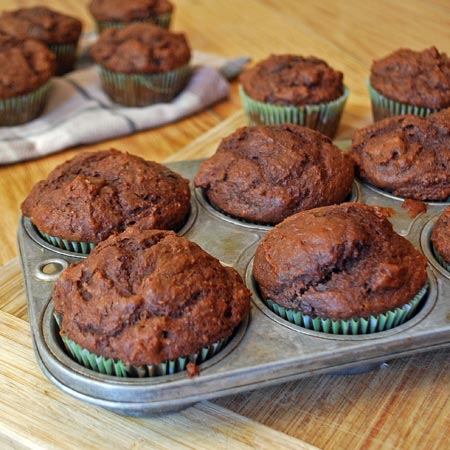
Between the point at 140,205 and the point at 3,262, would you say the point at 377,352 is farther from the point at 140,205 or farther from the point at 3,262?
the point at 3,262

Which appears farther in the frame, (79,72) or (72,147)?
(79,72)

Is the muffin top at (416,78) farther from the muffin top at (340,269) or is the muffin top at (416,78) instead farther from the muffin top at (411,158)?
the muffin top at (340,269)

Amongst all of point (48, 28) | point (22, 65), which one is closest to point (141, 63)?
point (22, 65)

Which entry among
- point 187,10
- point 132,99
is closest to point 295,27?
point 187,10

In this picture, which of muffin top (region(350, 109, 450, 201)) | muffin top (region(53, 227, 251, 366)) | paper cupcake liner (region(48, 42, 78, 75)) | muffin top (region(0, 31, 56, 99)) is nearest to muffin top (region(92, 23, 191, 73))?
muffin top (region(0, 31, 56, 99))

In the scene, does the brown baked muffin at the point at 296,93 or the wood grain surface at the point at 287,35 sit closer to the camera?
the brown baked muffin at the point at 296,93

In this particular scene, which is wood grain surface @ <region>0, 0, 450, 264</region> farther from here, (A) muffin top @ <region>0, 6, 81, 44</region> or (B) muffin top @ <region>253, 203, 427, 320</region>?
(B) muffin top @ <region>253, 203, 427, 320</region>

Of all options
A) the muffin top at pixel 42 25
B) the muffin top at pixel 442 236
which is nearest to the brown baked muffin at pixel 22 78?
the muffin top at pixel 42 25
